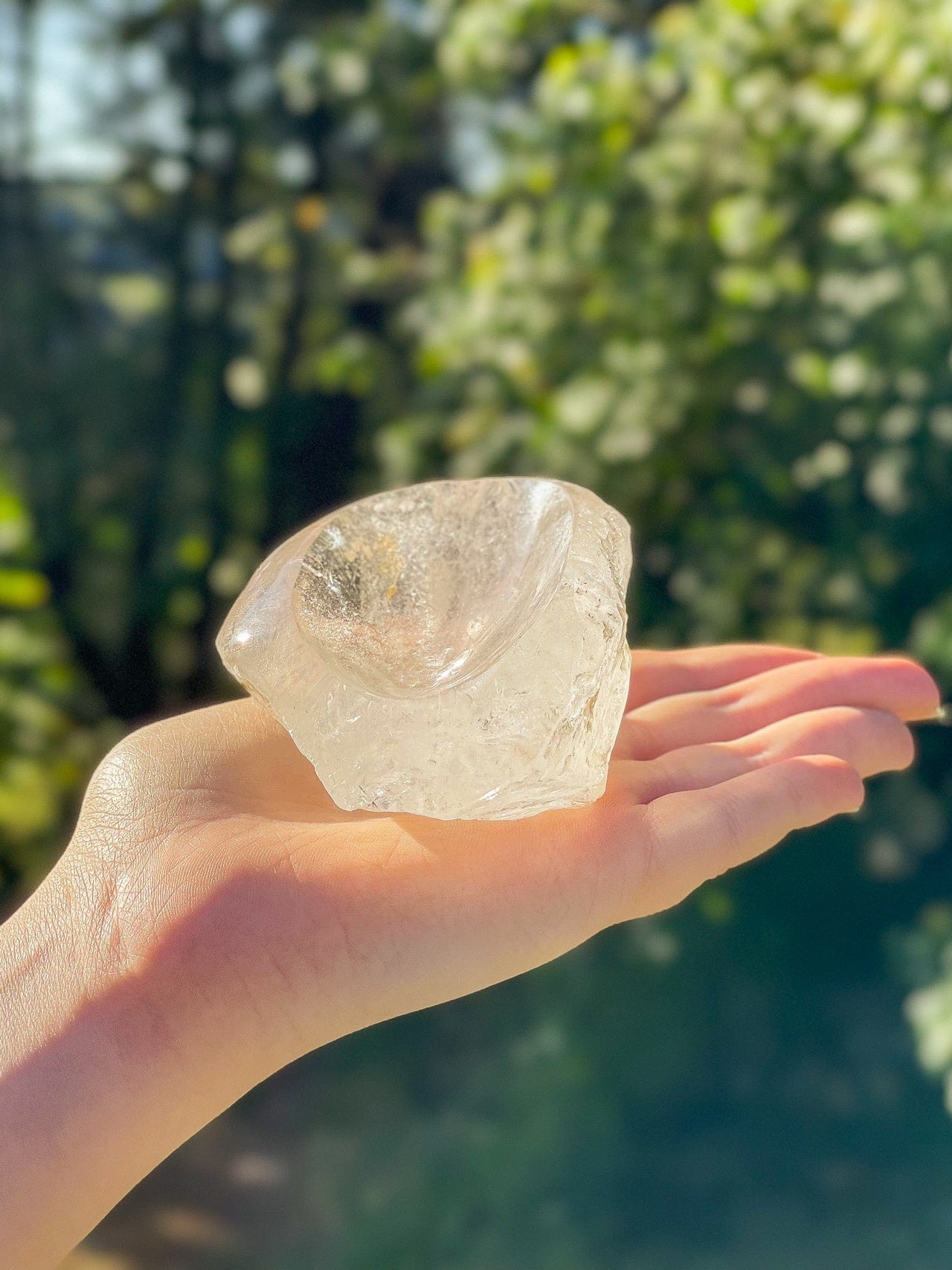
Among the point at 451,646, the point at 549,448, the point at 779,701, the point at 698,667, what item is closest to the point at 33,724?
the point at 549,448

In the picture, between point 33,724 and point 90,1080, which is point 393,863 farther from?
point 33,724

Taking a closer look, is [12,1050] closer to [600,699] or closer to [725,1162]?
[600,699]

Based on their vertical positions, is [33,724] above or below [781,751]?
below

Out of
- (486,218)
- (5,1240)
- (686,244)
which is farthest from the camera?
(486,218)

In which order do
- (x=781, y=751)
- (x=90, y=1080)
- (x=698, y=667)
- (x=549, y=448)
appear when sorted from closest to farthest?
1. (x=90, y=1080)
2. (x=781, y=751)
3. (x=698, y=667)
4. (x=549, y=448)

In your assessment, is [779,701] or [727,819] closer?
[727,819]

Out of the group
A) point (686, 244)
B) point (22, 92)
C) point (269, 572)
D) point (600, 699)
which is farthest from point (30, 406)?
point (600, 699)

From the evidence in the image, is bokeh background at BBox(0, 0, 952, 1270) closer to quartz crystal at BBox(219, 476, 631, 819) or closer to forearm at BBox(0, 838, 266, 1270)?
quartz crystal at BBox(219, 476, 631, 819)

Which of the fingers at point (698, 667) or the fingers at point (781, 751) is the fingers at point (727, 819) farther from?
the fingers at point (698, 667)
